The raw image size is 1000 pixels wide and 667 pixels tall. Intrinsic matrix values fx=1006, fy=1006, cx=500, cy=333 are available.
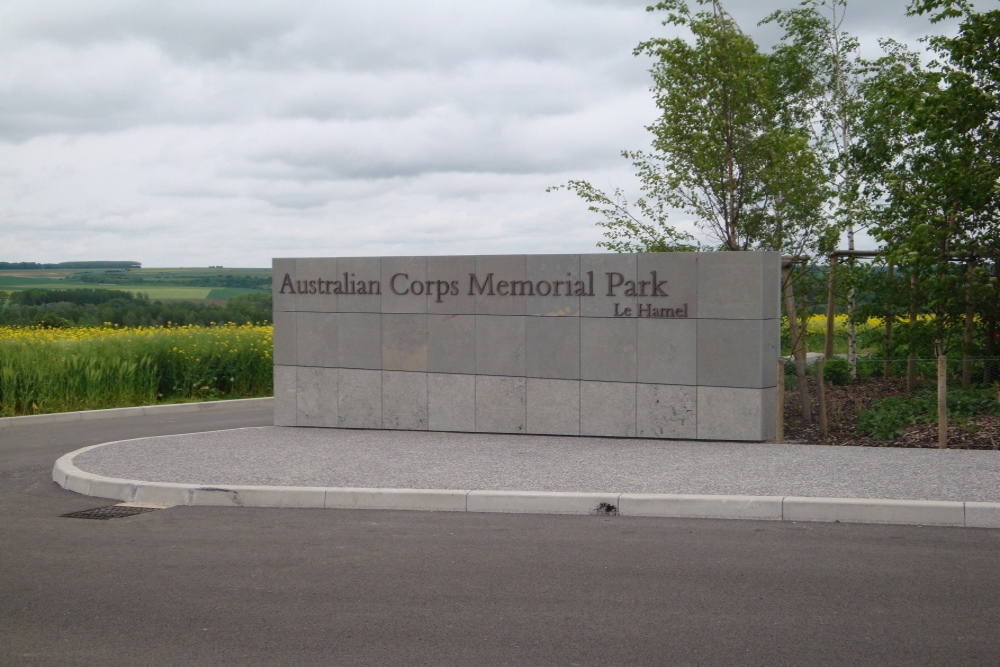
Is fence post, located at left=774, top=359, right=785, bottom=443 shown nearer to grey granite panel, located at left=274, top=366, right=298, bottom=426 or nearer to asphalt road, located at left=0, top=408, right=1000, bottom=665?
asphalt road, located at left=0, top=408, right=1000, bottom=665

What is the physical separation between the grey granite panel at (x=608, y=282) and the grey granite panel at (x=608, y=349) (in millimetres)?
127

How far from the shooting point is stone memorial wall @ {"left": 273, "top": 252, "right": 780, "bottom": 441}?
12219 mm

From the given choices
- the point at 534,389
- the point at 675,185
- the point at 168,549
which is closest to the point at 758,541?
the point at 168,549

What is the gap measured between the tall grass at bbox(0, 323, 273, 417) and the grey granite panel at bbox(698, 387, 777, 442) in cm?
1213

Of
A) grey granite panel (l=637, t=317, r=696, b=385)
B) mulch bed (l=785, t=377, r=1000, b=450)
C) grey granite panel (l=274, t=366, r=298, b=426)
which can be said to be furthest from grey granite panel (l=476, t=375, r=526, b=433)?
mulch bed (l=785, t=377, r=1000, b=450)

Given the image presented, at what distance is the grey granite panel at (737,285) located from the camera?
11.9 metres

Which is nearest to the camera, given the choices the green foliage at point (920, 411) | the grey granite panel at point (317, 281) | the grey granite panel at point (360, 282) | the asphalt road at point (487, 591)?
the asphalt road at point (487, 591)

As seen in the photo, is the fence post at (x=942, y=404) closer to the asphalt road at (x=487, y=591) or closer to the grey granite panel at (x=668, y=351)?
the grey granite panel at (x=668, y=351)

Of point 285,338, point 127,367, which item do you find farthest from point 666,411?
point 127,367

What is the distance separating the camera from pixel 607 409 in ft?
42.3

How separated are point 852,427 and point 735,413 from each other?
211 centimetres

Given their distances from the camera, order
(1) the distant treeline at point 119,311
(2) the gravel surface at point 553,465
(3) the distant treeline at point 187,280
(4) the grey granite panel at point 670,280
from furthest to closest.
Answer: (3) the distant treeline at point 187,280
(1) the distant treeline at point 119,311
(4) the grey granite panel at point 670,280
(2) the gravel surface at point 553,465

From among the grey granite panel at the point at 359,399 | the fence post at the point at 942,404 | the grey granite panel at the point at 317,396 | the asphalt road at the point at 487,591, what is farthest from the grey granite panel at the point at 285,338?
the fence post at the point at 942,404

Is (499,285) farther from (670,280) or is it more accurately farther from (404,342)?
(670,280)
